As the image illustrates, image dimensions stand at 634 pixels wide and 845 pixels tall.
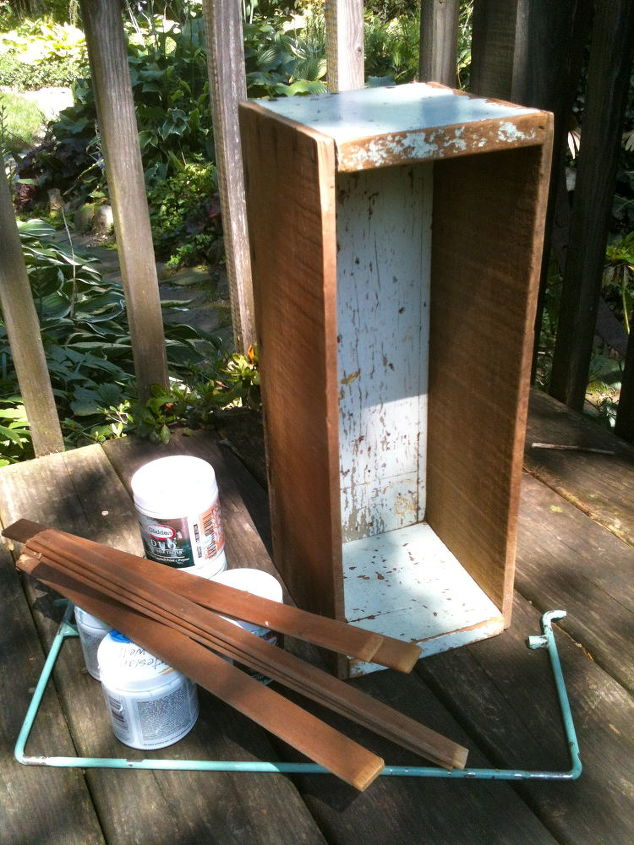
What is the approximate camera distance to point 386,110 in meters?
1.32

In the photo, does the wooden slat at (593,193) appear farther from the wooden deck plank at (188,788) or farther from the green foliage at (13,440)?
the green foliage at (13,440)

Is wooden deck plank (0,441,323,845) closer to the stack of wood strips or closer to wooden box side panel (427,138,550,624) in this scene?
the stack of wood strips

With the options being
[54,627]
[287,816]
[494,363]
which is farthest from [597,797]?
[54,627]

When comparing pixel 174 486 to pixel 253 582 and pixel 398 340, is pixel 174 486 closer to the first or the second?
pixel 253 582

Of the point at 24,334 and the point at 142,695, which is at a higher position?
the point at 24,334

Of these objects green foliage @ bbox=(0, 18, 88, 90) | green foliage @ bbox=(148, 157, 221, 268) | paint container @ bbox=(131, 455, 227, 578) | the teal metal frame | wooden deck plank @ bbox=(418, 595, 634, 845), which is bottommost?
green foliage @ bbox=(148, 157, 221, 268)

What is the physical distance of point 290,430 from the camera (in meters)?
1.53

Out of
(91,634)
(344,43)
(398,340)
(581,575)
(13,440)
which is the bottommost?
(13,440)

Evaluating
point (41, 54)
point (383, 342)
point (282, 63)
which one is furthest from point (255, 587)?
point (41, 54)

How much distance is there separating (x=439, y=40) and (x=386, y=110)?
2.93ft

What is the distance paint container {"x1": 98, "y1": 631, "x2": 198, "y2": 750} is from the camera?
1.30 metres

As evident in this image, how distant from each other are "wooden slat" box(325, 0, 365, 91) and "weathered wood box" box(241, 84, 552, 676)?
68cm

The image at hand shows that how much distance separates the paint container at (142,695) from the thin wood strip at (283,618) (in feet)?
0.49

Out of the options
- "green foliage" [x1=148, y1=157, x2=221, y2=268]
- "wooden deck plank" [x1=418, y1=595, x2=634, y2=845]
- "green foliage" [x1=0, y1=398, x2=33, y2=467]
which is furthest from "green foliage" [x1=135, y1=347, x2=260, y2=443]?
"green foliage" [x1=148, y1=157, x2=221, y2=268]
